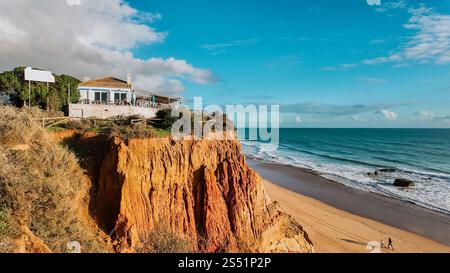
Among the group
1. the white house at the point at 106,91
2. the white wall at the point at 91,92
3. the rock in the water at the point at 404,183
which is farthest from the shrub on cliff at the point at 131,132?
the rock in the water at the point at 404,183

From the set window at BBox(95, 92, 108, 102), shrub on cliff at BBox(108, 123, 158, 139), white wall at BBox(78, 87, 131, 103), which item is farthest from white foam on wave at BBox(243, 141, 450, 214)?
window at BBox(95, 92, 108, 102)

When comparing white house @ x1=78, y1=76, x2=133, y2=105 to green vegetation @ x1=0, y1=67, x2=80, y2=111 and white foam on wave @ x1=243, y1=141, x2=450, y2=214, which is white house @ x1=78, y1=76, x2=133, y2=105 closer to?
green vegetation @ x1=0, y1=67, x2=80, y2=111

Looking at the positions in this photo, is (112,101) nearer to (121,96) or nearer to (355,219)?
(121,96)

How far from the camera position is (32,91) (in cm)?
1984

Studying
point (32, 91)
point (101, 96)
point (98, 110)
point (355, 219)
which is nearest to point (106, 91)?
point (101, 96)

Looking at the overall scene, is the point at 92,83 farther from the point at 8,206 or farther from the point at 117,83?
the point at 8,206

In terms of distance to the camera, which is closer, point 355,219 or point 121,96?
point 355,219

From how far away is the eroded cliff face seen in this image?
10.5 metres

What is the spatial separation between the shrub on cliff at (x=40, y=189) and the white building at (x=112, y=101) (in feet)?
27.5

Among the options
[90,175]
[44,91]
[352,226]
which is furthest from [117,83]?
[352,226]

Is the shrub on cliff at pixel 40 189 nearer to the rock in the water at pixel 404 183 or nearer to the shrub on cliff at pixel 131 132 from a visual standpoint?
the shrub on cliff at pixel 131 132

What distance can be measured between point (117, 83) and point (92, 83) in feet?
6.36

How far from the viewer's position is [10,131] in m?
9.16

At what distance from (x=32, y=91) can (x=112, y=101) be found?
5242 millimetres
